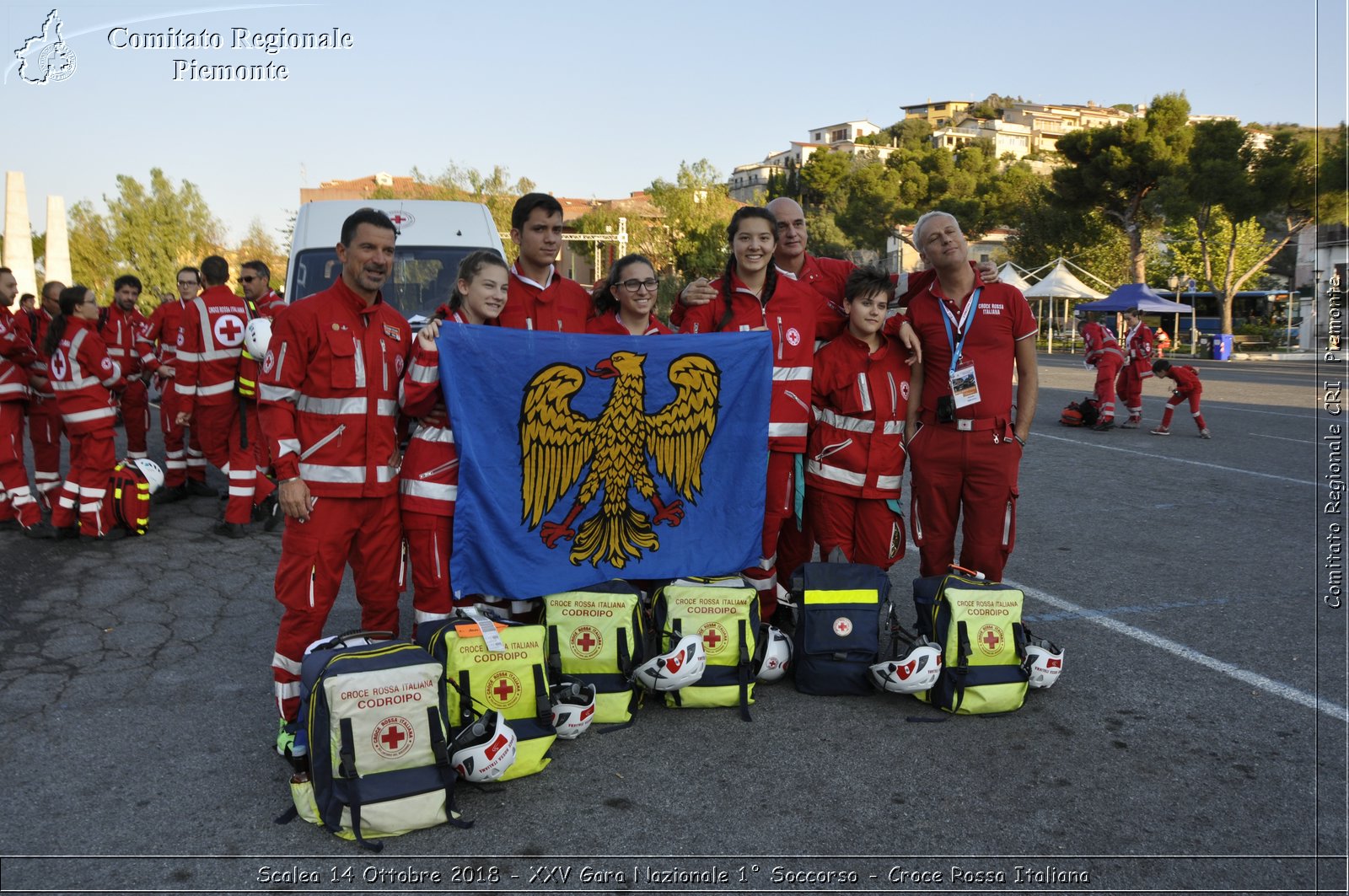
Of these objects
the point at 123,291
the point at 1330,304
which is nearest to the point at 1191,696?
the point at 1330,304

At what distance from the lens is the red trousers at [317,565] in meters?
4.00

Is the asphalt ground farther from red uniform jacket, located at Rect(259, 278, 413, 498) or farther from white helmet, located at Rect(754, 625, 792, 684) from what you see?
red uniform jacket, located at Rect(259, 278, 413, 498)

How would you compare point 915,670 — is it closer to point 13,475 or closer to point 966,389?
point 966,389

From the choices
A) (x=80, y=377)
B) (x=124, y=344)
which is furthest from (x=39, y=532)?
(x=124, y=344)

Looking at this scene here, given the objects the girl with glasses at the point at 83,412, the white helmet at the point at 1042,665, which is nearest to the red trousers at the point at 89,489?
the girl with glasses at the point at 83,412

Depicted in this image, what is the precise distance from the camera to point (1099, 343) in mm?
15844

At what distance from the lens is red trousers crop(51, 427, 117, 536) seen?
7730 millimetres

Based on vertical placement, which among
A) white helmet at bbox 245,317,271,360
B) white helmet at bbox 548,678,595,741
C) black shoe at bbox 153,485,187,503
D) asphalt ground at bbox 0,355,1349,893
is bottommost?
asphalt ground at bbox 0,355,1349,893

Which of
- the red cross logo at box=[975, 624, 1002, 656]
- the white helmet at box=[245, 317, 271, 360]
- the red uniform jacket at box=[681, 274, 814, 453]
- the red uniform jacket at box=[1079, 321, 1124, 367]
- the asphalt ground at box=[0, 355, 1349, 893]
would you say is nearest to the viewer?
the asphalt ground at box=[0, 355, 1349, 893]

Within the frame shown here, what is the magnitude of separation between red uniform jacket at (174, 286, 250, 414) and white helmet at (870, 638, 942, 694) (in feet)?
21.7

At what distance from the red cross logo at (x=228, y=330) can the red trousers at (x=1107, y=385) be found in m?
12.7

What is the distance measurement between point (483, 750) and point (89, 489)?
591 cm

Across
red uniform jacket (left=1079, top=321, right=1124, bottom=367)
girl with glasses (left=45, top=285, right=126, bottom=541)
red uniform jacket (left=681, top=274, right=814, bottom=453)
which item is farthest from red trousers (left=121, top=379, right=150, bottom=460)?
red uniform jacket (left=1079, top=321, right=1124, bottom=367)

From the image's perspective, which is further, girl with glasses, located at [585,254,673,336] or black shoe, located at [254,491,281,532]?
black shoe, located at [254,491,281,532]
